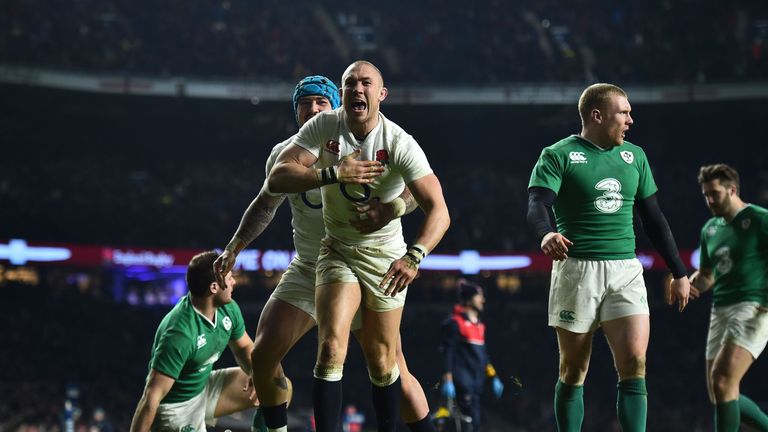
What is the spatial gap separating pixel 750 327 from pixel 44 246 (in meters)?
23.6

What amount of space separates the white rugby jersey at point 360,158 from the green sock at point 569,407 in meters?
1.62

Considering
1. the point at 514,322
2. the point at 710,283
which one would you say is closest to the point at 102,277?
the point at 514,322

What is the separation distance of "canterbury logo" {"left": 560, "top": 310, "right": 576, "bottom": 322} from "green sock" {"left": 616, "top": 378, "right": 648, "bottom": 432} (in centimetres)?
51

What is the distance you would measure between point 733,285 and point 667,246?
1605 mm

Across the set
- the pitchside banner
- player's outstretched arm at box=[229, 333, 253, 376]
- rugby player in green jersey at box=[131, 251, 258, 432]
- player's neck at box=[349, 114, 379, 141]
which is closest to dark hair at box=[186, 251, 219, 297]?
rugby player in green jersey at box=[131, 251, 258, 432]

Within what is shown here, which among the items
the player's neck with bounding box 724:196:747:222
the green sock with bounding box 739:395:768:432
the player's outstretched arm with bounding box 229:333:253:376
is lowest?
the green sock with bounding box 739:395:768:432

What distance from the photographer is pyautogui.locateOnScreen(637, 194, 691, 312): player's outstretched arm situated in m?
6.16

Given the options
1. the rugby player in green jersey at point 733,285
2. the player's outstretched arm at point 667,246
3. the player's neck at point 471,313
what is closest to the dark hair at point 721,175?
the rugby player in green jersey at point 733,285

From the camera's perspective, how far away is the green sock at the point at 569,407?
613cm

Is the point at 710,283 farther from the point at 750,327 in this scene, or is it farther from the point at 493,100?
the point at 493,100

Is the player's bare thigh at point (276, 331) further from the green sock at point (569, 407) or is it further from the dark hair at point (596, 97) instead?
the dark hair at point (596, 97)

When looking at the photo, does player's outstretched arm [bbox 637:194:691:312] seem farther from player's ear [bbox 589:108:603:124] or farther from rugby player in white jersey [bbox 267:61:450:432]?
rugby player in white jersey [bbox 267:61:450:432]

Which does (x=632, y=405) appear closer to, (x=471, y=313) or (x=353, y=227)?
(x=353, y=227)

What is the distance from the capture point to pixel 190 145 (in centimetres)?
3350
